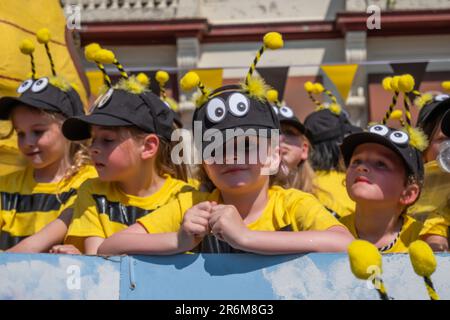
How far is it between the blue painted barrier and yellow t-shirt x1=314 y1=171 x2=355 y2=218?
1.55 metres

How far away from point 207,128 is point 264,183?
0.28 meters

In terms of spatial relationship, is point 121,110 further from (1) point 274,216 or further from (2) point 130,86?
(1) point 274,216

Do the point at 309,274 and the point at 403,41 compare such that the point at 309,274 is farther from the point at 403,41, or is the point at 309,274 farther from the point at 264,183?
the point at 403,41

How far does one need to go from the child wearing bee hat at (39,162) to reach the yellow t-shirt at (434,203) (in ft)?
4.93

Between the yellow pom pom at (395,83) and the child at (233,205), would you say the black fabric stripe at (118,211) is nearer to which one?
the child at (233,205)

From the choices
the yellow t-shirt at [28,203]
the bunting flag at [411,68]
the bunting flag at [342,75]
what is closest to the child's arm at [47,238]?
the yellow t-shirt at [28,203]

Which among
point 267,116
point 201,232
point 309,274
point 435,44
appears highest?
point 435,44

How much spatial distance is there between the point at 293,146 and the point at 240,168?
1.74 meters

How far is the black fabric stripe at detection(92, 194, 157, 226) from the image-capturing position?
2943 mm

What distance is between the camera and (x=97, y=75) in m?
6.41

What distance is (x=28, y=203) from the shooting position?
134 inches
